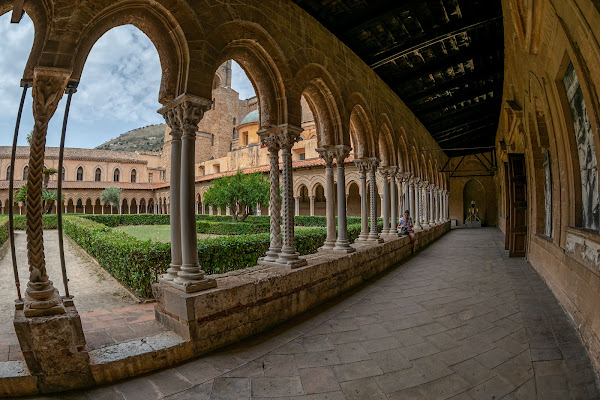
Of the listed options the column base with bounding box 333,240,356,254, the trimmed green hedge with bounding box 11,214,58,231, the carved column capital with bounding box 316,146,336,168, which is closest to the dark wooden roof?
the carved column capital with bounding box 316,146,336,168

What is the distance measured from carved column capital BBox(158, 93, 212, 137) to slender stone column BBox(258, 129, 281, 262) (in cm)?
112

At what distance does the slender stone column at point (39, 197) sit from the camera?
94.3 inches

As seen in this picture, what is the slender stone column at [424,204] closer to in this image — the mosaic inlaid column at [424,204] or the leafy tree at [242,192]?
the mosaic inlaid column at [424,204]

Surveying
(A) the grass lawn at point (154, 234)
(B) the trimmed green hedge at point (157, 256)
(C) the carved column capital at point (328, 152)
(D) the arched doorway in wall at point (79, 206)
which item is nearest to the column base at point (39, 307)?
(B) the trimmed green hedge at point (157, 256)

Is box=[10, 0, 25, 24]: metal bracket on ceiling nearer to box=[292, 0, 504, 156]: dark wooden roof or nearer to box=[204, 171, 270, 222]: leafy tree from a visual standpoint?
box=[292, 0, 504, 156]: dark wooden roof

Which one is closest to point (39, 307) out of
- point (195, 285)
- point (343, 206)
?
point (195, 285)

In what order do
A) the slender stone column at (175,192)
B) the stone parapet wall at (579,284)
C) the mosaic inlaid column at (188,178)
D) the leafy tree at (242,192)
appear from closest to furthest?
the stone parapet wall at (579,284) < the mosaic inlaid column at (188,178) < the slender stone column at (175,192) < the leafy tree at (242,192)

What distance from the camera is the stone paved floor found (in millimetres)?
2277

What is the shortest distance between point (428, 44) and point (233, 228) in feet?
42.6

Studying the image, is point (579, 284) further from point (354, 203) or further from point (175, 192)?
point (354, 203)

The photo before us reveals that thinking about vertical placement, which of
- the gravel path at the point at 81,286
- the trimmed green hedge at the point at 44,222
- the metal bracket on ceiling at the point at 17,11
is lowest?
the gravel path at the point at 81,286

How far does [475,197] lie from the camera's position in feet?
78.3

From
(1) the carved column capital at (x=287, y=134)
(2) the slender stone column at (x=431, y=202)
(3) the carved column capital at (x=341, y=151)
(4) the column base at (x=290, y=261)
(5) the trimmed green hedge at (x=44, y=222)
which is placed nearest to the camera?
(4) the column base at (x=290, y=261)

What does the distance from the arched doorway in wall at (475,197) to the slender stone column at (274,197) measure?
73.3 ft
